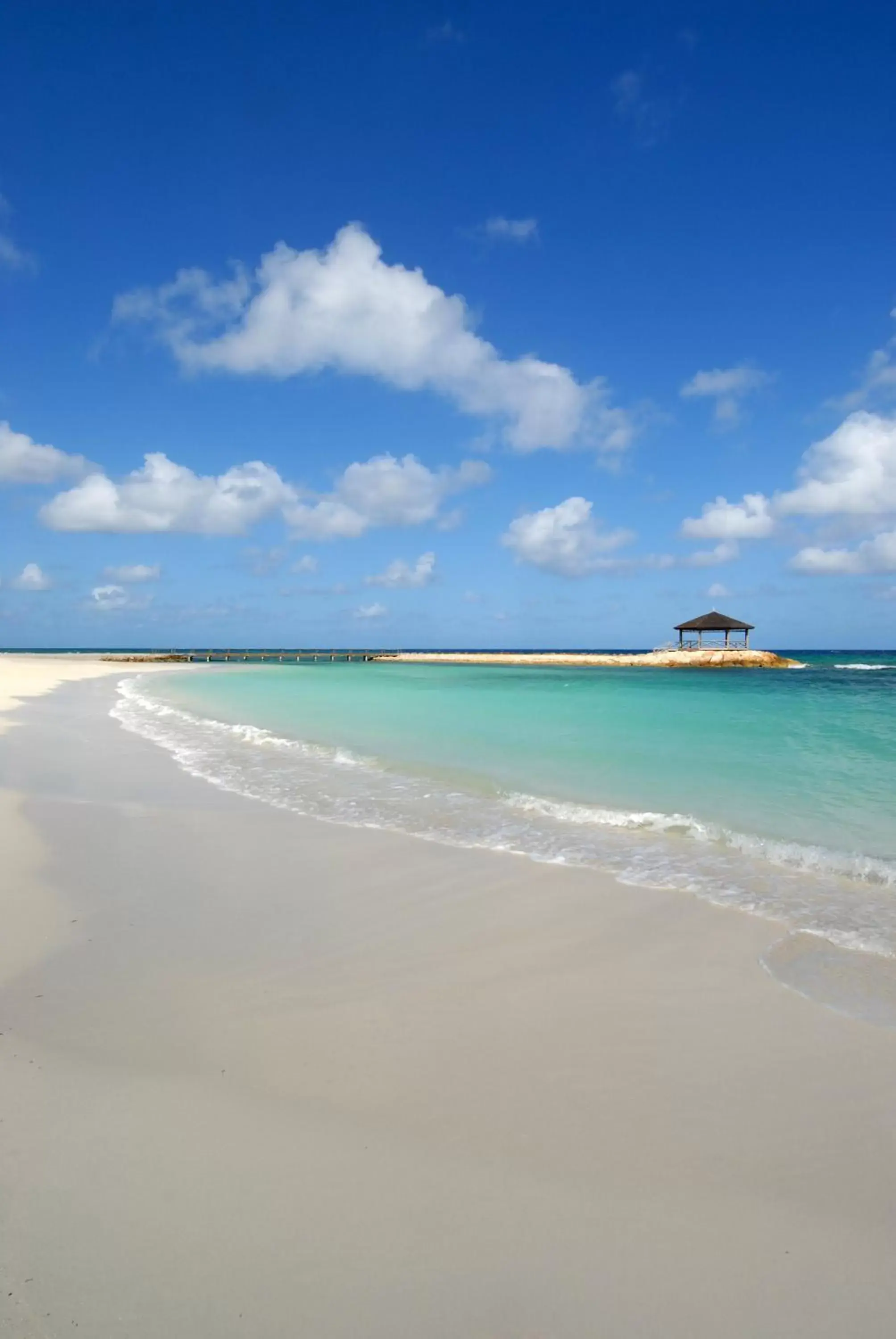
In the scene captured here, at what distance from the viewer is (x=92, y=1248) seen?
2.13 m

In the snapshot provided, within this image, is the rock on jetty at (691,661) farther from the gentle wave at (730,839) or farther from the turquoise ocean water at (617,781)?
the gentle wave at (730,839)

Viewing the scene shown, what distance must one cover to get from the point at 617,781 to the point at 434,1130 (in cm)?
763

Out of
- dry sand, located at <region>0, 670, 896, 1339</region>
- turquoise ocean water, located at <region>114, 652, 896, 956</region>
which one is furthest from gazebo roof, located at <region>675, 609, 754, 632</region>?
dry sand, located at <region>0, 670, 896, 1339</region>

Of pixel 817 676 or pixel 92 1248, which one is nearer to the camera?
pixel 92 1248

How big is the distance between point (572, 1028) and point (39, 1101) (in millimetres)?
2324

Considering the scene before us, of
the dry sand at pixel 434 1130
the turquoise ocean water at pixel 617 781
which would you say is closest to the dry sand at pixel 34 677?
the turquoise ocean water at pixel 617 781

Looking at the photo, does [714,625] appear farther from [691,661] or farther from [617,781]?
[617,781]

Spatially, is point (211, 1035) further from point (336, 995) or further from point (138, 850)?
point (138, 850)

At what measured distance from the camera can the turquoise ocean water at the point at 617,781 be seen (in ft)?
19.4

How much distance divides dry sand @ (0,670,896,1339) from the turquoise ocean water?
1267 millimetres

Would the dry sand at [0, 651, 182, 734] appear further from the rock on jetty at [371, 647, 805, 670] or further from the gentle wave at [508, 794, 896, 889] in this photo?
the rock on jetty at [371, 647, 805, 670]

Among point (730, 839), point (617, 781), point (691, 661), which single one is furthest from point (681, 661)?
point (730, 839)

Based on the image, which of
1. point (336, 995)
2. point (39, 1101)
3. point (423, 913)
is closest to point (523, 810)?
point (423, 913)

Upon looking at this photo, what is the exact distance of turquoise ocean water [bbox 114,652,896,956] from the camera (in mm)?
5910
